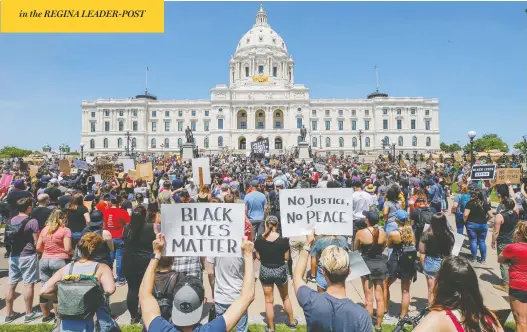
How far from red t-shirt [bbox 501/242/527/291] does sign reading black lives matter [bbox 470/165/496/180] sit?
26.7ft

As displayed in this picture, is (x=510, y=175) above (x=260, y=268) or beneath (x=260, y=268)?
above

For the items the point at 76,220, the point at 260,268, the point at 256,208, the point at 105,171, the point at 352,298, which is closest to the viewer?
the point at 260,268

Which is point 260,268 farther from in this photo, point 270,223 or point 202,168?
point 202,168

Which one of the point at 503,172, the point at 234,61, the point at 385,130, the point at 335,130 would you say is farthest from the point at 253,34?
the point at 503,172

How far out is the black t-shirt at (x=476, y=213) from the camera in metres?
7.72

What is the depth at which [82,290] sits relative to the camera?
3.33 metres

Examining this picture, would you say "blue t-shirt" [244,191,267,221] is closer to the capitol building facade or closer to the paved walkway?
the paved walkway

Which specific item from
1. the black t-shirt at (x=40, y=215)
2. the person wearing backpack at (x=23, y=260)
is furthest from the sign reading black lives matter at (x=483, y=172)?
the person wearing backpack at (x=23, y=260)

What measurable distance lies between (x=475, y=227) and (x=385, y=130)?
8092cm

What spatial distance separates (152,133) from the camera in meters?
86.6

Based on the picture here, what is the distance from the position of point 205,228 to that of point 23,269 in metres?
3.89

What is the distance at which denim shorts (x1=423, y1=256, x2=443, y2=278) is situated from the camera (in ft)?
17.1

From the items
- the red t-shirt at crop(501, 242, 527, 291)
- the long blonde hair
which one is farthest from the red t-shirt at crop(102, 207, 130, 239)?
the red t-shirt at crop(501, 242, 527, 291)

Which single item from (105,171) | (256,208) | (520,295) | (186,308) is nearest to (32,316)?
(256,208)
